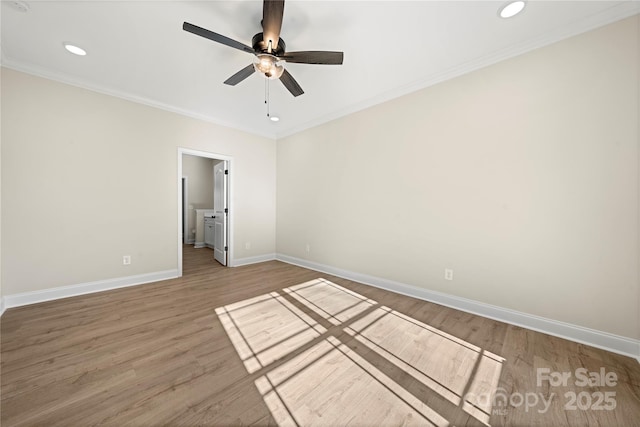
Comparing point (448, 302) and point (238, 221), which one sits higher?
point (238, 221)

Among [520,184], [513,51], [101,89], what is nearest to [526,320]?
[520,184]

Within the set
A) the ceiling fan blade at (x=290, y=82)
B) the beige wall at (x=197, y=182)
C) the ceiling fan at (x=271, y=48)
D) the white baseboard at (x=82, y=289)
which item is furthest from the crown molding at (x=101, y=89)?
the beige wall at (x=197, y=182)

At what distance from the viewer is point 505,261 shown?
2.30m

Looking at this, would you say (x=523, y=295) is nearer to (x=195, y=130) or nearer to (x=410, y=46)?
(x=410, y=46)

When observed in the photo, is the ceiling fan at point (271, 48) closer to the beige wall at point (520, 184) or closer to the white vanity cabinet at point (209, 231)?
the beige wall at point (520, 184)

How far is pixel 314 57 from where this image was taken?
191 centimetres

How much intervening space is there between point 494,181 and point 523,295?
3.82 ft

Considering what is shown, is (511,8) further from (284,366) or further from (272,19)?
(284,366)

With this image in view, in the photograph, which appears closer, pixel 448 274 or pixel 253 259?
pixel 448 274

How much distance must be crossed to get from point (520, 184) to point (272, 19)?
8.67 feet

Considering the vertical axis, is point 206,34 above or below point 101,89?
below

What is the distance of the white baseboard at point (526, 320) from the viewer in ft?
5.94

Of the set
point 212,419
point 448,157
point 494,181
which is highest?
point 448,157

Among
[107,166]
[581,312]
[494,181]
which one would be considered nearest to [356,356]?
[581,312]
